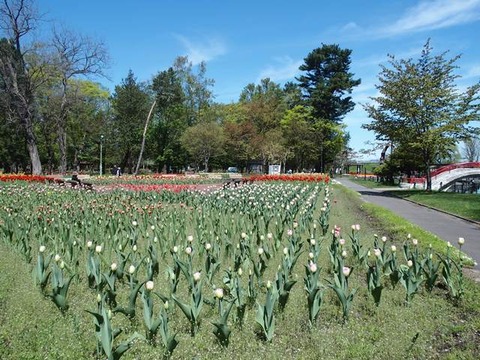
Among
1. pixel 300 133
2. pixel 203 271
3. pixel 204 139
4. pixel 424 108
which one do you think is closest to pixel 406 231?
pixel 203 271

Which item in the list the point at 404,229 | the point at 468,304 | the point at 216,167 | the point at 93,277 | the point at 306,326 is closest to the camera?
the point at 306,326

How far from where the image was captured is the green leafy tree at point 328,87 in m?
51.5

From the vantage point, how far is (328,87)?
167 feet

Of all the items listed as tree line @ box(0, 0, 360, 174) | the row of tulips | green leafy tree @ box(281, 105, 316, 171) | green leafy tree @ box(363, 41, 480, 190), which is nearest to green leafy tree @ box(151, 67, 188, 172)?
tree line @ box(0, 0, 360, 174)

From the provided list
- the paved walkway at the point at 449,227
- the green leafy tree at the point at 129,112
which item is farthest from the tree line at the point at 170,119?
the paved walkway at the point at 449,227

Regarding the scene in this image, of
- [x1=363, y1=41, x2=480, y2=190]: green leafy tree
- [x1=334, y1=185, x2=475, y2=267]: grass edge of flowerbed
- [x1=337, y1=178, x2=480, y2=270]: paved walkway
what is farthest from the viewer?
[x1=363, y1=41, x2=480, y2=190]: green leafy tree

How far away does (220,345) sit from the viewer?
141 inches

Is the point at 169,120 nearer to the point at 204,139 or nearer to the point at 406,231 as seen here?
the point at 204,139

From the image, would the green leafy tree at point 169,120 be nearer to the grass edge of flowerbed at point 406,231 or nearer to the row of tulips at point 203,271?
the grass edge of flowerbed at point 406,231

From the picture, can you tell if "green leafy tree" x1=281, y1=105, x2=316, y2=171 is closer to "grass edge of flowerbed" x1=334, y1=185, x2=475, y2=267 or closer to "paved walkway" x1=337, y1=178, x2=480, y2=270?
"paved walkway" x1=337, y1=178, x2=480, y2=270

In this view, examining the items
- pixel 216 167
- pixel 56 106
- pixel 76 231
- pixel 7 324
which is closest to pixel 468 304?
pixel 7 324

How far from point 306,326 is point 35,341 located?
2551 millimetres

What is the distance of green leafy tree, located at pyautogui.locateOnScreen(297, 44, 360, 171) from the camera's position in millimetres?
51469

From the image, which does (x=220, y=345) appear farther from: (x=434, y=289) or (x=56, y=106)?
(x=56, y=106)
